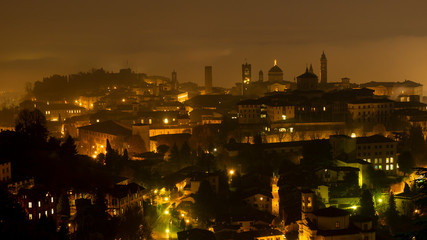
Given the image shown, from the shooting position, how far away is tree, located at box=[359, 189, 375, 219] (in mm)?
15977

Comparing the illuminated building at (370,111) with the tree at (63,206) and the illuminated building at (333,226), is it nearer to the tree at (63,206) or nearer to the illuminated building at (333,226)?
the illuminated building at (333,226)

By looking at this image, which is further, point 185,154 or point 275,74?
point 275,74

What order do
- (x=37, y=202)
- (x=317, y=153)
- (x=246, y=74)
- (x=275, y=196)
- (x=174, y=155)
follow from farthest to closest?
(x=246, y=74)
(x=174, y=155)
(x=317, y=153)
(x=275, y=196)
(x=37, y=202)

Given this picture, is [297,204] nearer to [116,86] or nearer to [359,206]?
[359,206]

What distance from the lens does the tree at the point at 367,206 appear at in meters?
16.0

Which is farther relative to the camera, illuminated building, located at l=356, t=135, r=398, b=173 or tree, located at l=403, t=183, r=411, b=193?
illuminated building, located at l=356, t=135, r=398, b=173

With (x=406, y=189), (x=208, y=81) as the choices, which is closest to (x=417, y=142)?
(x=406, y=189)

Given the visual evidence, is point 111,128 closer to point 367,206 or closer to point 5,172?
point 5,172

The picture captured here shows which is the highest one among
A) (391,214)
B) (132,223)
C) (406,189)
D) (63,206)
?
(63,206)

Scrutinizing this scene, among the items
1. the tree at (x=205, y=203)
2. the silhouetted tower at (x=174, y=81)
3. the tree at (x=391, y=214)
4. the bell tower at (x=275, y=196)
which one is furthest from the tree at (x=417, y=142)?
the silhouetted tower at (x=174, y=81)

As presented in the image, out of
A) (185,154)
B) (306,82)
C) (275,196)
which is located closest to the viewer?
(275,196)

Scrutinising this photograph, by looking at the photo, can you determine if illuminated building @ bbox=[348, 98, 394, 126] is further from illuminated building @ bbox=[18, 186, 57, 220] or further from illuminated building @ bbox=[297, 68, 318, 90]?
illuminated building @ bbox=[18, 186, 57, 220]

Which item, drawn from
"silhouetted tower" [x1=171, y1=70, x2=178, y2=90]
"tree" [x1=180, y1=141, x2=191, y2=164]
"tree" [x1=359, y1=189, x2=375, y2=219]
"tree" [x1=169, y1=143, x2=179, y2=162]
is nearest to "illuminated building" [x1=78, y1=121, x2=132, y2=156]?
"tree" [x1=169, y1=143, x2=179, y2=162]

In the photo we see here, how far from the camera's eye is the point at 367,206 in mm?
16125
